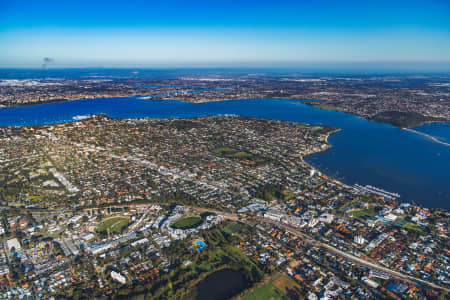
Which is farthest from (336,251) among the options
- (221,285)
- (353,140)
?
(353,140)

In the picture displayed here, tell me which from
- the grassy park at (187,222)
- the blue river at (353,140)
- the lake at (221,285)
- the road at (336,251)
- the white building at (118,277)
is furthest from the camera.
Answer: the blue river at (353,140)

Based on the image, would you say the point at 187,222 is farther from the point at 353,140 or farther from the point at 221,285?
the point at 353,140

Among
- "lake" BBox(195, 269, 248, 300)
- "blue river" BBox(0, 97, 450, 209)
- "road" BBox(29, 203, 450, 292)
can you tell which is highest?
"blue river" BBox(0, 97, 450, 209)

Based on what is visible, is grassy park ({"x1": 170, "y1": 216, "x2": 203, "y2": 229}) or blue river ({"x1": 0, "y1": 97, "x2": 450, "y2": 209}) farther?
blue river ({"x1": 0, "y1": 97, "x2": 450, "y2": 209})

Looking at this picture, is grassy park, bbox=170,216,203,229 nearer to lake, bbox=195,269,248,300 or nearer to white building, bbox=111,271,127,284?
lake, bbox=195,269,248,300

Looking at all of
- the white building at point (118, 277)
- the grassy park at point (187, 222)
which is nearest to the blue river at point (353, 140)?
the grassy park at point (187, 222)

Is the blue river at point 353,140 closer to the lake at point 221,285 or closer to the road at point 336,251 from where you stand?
the road at point 336,251

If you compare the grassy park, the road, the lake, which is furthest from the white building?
the road

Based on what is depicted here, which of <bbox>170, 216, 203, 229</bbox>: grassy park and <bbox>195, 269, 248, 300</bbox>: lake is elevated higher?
<bbox>170, 216, 203, 229</bbox>: grassy park

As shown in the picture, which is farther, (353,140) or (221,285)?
(353,140)

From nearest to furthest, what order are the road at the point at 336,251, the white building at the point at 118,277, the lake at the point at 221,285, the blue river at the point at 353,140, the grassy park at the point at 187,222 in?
the lake at the point at 221,285 → the white building at the point at 118,277 → the road at the point at 336,251 → the grassy park at the point at 187,222 → the blue river at the point at 353,140
